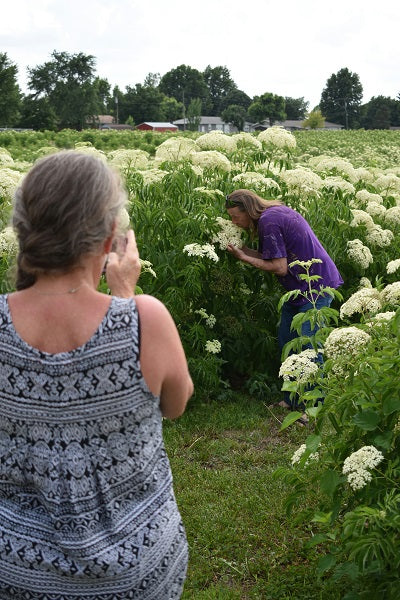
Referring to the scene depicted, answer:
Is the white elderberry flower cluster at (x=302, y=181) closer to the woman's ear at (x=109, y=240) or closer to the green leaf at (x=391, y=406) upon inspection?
the green leaf at (x=391, y=406)

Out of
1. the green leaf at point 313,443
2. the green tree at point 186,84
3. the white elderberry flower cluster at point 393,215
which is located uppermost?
the green tree at point 186,84

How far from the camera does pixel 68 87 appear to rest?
344 ft

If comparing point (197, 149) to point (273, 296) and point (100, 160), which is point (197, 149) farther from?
point (100, 160)

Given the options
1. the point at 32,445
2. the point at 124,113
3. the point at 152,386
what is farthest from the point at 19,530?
the point at 124,113

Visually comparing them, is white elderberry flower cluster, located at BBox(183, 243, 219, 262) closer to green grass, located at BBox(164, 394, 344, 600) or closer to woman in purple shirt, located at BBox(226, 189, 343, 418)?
woman in purple shirt, located at BBox(226, 189, 343, 418)

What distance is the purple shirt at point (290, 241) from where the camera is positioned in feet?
19.7

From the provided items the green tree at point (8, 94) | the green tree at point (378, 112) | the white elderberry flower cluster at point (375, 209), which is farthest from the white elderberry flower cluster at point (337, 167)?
the green tree at point (378, 112)

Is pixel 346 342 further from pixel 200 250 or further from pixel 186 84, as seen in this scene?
pixel 186 84

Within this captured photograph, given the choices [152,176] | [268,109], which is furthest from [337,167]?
[268,109]

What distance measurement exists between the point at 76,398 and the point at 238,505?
339cm

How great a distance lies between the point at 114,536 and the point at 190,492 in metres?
3.35

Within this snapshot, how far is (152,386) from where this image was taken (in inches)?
73.5

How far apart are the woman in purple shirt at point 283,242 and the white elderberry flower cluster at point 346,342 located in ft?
8.63

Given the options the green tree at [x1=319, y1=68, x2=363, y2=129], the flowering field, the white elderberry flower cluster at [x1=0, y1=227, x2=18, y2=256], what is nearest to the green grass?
the flowering field
